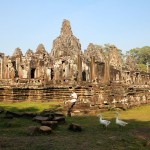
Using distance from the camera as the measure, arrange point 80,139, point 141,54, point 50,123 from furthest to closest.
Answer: point 141,54 < point 50,123 < point 80,139

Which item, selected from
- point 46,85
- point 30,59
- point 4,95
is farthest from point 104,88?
point 30,59

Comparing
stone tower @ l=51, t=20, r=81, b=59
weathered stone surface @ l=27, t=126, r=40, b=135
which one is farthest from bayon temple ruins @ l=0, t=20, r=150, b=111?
weathered stone surface @ l=27, t=126, r=40, b=135

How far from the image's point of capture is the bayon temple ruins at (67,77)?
22.8 m

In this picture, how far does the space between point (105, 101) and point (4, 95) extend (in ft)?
32.8

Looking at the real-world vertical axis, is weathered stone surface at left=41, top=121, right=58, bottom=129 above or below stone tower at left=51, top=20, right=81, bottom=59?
below

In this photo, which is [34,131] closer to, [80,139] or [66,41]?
[80,139]

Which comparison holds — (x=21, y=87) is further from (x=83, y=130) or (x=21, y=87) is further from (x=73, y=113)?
(x=83, y=130)

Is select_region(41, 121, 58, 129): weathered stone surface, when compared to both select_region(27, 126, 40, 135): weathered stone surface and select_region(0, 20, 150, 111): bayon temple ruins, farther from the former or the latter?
select_region(0, 20, 150, 111): bayon temple ruins

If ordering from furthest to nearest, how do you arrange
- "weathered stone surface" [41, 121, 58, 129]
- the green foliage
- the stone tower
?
the green foliage < the stone tower < "weathered stone surface" [41, 121, 58, 129]

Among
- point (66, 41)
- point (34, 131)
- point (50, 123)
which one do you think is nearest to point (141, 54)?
point (66, 41)

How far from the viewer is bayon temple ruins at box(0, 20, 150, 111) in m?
22.8

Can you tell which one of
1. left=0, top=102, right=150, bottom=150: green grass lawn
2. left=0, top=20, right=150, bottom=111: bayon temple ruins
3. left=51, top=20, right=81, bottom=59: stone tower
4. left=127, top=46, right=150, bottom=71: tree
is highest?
left=127, top=46, right=150, bottom=71: tree

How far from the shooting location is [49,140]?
8609 millimetres

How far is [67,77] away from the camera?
103ft
